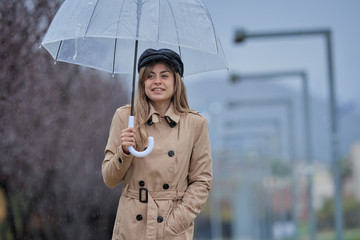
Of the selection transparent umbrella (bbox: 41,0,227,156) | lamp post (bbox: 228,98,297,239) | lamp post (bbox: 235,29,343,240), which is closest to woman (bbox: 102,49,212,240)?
transparent umbrella (bbox: 41,0,227,156)

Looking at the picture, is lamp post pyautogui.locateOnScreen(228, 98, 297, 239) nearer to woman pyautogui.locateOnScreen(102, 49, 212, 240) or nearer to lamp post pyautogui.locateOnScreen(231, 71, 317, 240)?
lamp post pyautogui.locateOnScreen(231, 71, 317, 240)

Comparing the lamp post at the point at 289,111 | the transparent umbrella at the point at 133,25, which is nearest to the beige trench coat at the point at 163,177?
the transparent umbrella at the point at 133,25

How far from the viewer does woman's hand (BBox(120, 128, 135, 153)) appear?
132 inches

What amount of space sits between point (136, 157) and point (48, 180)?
188cm

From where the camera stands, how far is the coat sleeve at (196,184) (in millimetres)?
3502

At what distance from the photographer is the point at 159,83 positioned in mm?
3709

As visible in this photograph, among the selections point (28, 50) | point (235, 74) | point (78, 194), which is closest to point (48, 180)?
point (78, 194)

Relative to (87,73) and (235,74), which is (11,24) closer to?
(87,73)

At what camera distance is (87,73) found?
18.6 feet

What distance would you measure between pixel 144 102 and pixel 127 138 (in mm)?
465

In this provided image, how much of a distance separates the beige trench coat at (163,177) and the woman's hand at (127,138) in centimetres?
9

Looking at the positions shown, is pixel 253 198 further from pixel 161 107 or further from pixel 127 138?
pixel 127 138

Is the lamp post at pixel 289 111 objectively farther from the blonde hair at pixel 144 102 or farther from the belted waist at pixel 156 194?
the belted waist at pixel 156 194

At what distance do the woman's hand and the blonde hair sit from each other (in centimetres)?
21
